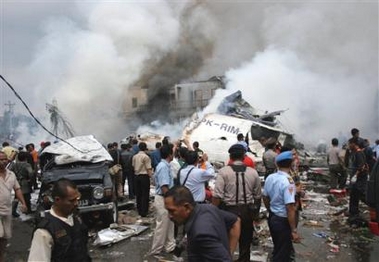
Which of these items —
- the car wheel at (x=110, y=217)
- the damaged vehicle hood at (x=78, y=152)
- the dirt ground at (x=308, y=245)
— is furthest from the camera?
the damaged vehicle hood at (x=78, y=152)

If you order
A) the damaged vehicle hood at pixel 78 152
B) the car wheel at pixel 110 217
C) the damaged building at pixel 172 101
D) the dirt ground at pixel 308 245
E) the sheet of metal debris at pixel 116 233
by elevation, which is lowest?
the dirt ground at pixel 308 245

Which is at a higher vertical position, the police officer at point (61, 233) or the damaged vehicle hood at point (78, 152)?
the damaged vehicle hood at point (78, 152)

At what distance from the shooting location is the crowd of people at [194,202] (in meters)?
2.77

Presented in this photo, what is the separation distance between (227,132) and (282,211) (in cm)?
1517

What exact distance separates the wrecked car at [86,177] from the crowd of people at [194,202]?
74 cm

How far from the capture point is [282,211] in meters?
4.75

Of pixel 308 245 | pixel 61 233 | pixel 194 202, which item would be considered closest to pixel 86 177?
pixel 308 245

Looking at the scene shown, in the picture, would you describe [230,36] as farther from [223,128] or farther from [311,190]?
[311,190]

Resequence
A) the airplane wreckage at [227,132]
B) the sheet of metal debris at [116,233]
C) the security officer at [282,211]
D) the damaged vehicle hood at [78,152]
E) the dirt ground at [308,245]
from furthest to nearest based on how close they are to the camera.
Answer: the airplane wreckage at [227,132]
the damaged vehicle hood at [78,152]
the sheet of metal debris at [116,233]
the dirt ground at [308,245]
the security officer at [282,211]

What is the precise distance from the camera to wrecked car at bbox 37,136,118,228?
7781mm

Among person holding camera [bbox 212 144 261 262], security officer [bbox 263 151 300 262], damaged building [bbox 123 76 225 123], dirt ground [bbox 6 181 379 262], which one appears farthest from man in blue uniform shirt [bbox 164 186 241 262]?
damaged building [bbox 123 76 225 123]

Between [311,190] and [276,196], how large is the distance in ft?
28.6

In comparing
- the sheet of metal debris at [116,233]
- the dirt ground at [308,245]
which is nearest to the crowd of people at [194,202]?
the dirt ground at [308,245]

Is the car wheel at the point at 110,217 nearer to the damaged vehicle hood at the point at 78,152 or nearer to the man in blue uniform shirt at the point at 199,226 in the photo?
the damaged vehicle hood at the point at 78,152
